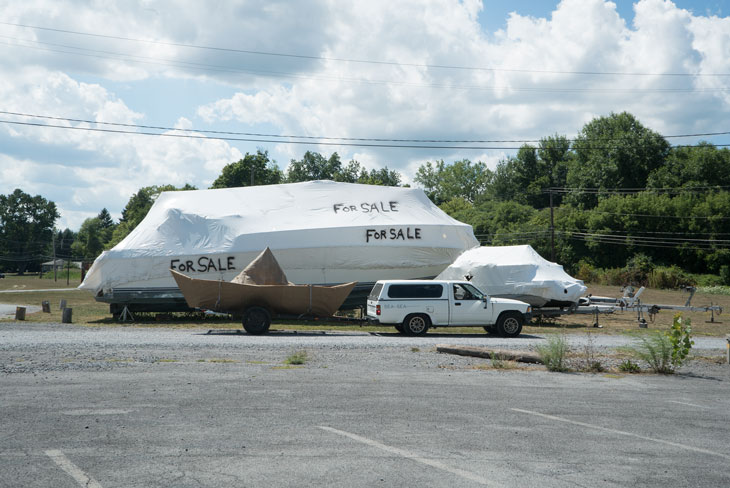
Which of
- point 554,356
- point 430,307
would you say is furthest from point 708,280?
point 554,356

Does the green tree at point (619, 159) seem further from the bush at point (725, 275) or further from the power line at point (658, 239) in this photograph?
the bush at point (725, 275)

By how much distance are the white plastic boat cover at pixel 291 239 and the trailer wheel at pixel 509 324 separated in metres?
8.79

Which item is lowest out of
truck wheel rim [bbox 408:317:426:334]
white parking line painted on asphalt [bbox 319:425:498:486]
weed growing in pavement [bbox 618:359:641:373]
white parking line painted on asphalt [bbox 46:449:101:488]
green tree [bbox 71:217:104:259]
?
weed growing in pavement [bbox 618:359:641:373]

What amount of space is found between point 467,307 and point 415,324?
1.79m

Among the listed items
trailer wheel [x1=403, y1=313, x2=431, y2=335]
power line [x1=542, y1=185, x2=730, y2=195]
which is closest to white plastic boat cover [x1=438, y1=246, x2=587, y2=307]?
trailer wheel [x1=403, y1=313, x2=431, y2=335]

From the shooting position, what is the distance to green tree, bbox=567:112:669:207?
84.6m

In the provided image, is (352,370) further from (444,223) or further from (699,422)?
(444,223)

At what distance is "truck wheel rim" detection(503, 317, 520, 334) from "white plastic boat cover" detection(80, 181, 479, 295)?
29.1 ft

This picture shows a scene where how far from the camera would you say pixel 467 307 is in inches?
837

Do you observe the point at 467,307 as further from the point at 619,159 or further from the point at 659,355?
the point at 619,159

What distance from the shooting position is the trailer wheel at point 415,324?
21.2 m

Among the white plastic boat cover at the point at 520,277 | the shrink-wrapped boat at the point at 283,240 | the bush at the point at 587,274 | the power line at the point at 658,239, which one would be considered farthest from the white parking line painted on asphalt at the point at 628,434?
the power line at the point at 658,239

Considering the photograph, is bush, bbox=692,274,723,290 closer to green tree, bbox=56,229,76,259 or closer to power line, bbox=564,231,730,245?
power line, bbox=564,231,730,245

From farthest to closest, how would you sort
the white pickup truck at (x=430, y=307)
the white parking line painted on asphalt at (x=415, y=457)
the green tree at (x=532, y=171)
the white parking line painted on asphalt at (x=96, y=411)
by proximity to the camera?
the green tree at (x=532, y=171) < the white pickup truck at (x=430, y=307) < the white parking line painted on asphalt at (x=96, y=411) < the white parking line painted on asphalt at (x=415, y=457)
